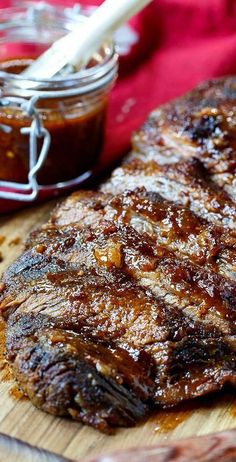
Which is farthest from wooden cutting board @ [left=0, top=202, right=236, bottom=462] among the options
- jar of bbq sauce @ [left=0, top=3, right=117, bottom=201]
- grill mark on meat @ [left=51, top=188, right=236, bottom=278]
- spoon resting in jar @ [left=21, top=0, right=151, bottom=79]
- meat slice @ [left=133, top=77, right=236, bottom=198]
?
spoon resting in jar @ [left=21, top=0, right=151, bottom=79]

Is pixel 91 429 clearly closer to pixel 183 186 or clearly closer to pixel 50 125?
pixel 183 186

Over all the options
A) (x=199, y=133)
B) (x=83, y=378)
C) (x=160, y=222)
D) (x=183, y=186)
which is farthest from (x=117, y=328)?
(x=199, y=133)

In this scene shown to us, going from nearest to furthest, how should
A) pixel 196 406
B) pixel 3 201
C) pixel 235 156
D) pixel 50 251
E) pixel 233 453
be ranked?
pixel 233 453 → pixel 196 406 → pixel 50 251 → pixel 235 156 → pixel 3 201

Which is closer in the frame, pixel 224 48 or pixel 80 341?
pixel 80 341

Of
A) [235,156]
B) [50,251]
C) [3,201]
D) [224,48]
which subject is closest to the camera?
[50,251]

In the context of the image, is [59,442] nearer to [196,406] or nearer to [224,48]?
[196,406]

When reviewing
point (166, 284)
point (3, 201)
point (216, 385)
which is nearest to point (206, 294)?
point (166, 284)

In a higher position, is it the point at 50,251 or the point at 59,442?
the point at 50,251
